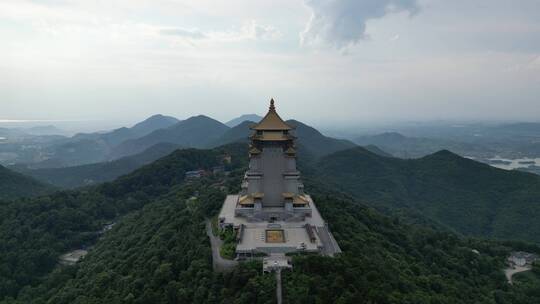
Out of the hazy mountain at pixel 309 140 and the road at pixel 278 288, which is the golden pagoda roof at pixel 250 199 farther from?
the hazy mountain at pixel 309 140

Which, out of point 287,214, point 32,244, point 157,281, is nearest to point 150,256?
point 157,281

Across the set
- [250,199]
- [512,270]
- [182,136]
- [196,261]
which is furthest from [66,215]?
[182,136]

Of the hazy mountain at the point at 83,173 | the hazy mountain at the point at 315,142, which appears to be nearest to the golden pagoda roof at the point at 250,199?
the hazy mountain at the point at 83,173

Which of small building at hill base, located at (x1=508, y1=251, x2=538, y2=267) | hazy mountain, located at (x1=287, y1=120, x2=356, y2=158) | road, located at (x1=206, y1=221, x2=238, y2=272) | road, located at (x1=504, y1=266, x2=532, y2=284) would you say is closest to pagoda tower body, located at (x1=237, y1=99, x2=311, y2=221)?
road, located at (x1=206, y1=221, x2=238, y2=272)

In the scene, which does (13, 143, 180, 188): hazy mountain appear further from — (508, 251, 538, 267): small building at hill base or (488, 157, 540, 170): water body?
(488, 157, 540, 170): water body

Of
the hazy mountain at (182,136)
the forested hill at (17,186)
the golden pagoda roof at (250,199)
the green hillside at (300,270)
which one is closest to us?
the green hillside at (300,270)
